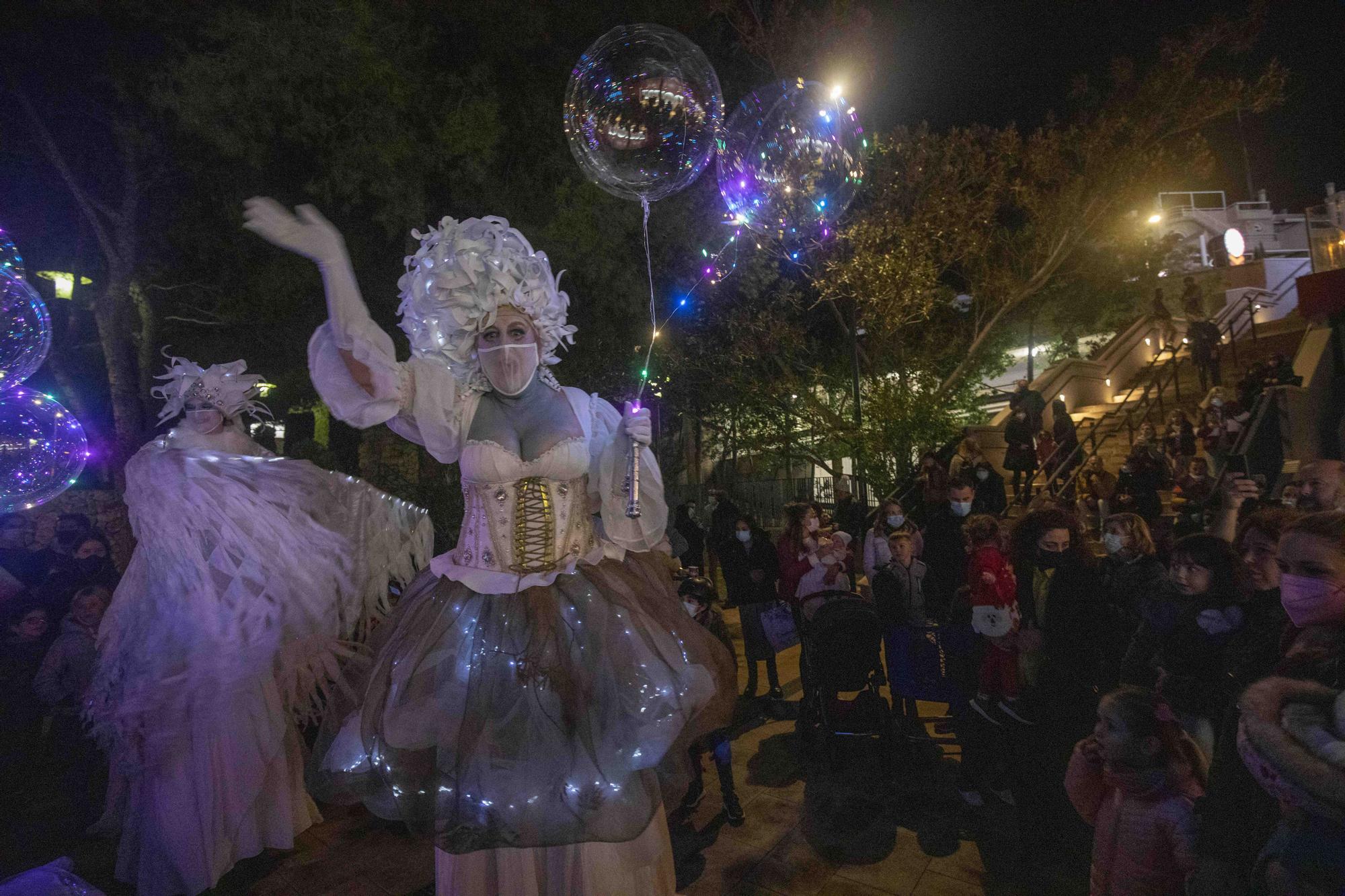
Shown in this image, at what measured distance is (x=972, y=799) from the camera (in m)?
4.03

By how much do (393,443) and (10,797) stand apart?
6096 millimetres

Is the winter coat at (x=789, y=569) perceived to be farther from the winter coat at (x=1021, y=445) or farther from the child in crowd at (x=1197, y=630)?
the winter coat at (x=1021, y=445)

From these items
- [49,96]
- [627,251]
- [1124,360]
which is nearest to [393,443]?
[627,251]

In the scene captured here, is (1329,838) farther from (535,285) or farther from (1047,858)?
(535,285)

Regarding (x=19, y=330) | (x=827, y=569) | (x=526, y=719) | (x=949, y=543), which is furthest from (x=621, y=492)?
(x=949, y=543)

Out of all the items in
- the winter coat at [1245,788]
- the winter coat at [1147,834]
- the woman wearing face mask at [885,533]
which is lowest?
the winter coat at [1147,834]

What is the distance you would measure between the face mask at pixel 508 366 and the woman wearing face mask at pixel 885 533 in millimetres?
4342

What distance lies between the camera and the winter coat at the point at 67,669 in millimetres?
4266

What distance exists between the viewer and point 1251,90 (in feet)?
43.1

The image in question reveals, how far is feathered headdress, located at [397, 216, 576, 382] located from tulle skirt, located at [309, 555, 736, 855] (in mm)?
873

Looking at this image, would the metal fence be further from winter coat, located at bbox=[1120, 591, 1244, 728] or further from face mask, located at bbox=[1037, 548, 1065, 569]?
winter coat, located at bbox=[1120, 591, 1244, 728]

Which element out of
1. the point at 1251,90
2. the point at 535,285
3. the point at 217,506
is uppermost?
the point at 1251,90

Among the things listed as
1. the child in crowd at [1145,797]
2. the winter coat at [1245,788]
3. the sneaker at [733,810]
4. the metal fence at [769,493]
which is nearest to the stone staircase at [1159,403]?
the metal fence at [769,493]

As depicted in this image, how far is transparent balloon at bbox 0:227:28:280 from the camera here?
13.3 ft
